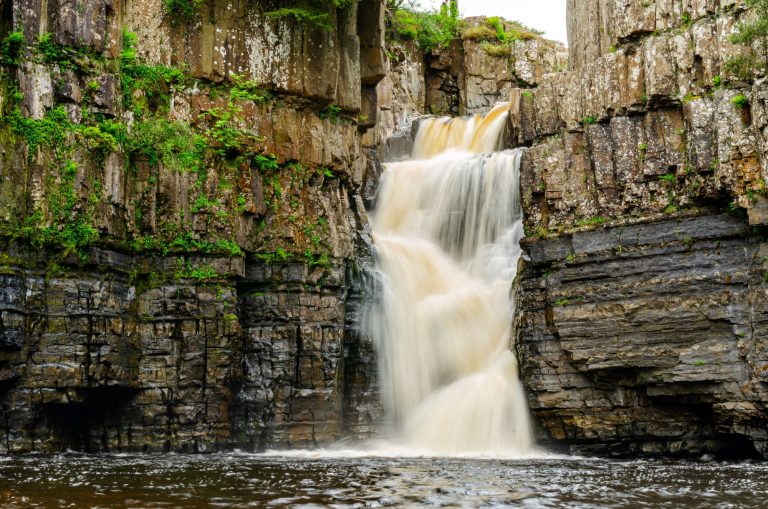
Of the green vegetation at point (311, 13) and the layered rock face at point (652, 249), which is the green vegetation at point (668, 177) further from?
the green vegetation at point (311, 13)

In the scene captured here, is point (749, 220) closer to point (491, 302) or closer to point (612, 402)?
point (612, 402)

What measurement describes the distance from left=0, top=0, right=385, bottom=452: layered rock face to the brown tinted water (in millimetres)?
1990

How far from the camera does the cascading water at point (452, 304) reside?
73.2 feet

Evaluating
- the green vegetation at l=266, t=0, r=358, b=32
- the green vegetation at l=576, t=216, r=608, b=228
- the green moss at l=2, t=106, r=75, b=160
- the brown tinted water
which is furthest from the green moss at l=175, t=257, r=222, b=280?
the green vegetation at l=576, t=216, r=608, b=228

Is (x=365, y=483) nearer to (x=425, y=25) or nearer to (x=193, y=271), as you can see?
(x=193, y=271)

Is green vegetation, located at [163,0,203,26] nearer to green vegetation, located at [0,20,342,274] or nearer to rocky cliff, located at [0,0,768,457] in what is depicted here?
rocky cliff, located at [0,0,768,457]

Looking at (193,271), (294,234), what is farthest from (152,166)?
(294,234)

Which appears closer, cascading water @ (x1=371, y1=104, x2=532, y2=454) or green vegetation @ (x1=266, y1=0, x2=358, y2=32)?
cascading water @ (x1=371, y1=104, x2=532, y2=454)

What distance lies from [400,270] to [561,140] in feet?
19.0

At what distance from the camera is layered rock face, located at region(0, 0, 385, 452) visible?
64.5 ft

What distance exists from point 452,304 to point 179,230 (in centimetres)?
760

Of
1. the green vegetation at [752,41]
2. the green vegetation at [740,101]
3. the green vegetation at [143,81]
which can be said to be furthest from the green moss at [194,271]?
the green vegetation at [752,41]

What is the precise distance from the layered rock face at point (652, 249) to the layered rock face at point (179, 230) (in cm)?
542

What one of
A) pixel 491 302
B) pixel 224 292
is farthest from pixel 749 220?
pixel 224 292
